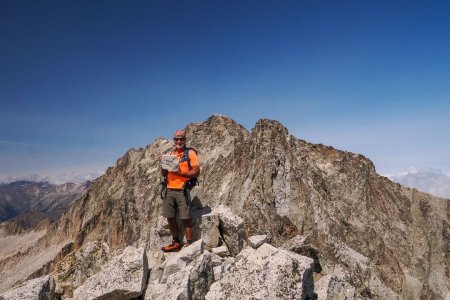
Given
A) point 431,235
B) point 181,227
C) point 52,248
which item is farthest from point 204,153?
point 52,248

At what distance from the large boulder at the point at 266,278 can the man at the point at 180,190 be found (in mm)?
4475

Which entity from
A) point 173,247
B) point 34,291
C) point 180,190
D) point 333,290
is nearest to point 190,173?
point 180,190

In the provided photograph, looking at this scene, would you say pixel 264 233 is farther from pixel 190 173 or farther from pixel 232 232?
pixel 190 173

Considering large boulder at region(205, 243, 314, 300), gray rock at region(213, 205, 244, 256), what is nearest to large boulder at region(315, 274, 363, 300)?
large boulder at region(205, 243, 314, 300)

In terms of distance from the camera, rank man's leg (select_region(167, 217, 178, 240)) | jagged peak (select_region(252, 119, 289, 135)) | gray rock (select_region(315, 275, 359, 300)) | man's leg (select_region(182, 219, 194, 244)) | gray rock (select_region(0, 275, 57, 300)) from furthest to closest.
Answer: jagged peak (select_region(252, 119, 289, 135)) → man's leg (select_region(167, 217, 178, 240)) → man's leg (select_region(182, 219, 194, 244)) → gray rock (select_region(0, 275, 57, 300)) → gray rock (select_region(315, 275, 359, 300))

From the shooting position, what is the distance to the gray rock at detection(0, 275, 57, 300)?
11.8m

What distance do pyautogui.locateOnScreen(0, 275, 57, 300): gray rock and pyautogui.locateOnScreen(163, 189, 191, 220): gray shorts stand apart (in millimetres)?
5026

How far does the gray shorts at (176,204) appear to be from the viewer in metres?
15.6

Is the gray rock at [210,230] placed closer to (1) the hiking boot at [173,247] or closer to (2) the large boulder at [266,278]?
(1) the hiking boot at [173,247]

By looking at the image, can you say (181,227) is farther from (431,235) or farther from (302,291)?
(431,235)

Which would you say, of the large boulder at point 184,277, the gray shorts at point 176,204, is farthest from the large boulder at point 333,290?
the gray shorts at point 176,204

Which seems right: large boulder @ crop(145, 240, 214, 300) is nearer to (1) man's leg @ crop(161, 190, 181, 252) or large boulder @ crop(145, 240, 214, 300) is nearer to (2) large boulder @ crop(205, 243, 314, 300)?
(2) large boulder @ crop(205, 243, 314, 300)

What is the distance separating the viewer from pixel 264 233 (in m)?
28.3

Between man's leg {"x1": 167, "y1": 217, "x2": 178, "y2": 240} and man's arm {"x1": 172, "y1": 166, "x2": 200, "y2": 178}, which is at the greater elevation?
man's arm {"x1": 172, "y1": 166, "x2": 200, "y2": 178}
